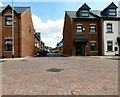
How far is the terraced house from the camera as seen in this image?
140 ft

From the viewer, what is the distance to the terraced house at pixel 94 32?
140 ft

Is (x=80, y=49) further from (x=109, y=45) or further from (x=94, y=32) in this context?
(x=109, y=45)

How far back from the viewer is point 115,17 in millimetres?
43188

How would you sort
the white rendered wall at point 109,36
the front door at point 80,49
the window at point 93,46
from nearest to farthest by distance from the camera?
the white rendered wall at point 109,36
the front door at point 80,49
the window at point 93,46

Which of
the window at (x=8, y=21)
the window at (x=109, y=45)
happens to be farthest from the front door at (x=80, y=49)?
the window at (x=8, y=21)

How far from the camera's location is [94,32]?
43594 millimetres

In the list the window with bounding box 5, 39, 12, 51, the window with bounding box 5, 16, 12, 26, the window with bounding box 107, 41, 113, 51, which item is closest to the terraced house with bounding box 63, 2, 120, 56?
the window with bounding box 107, 41, 113, 51

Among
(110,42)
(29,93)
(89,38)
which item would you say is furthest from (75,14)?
(29,93)

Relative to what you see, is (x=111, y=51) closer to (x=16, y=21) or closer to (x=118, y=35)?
(x=118, y=35)

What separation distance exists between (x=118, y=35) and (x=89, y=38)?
547cm

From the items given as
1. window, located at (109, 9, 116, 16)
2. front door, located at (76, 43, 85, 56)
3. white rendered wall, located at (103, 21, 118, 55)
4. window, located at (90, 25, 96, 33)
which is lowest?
front door, located at (76, 43, 85, 56)

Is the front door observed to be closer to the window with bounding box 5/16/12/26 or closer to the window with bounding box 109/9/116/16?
the window with bounding box 109/9/116/16

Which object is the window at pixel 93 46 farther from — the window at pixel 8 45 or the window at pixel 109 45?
the window at pixel 8 45

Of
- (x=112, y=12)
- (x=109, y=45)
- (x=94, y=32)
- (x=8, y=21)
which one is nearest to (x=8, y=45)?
(x=8, y=21)
